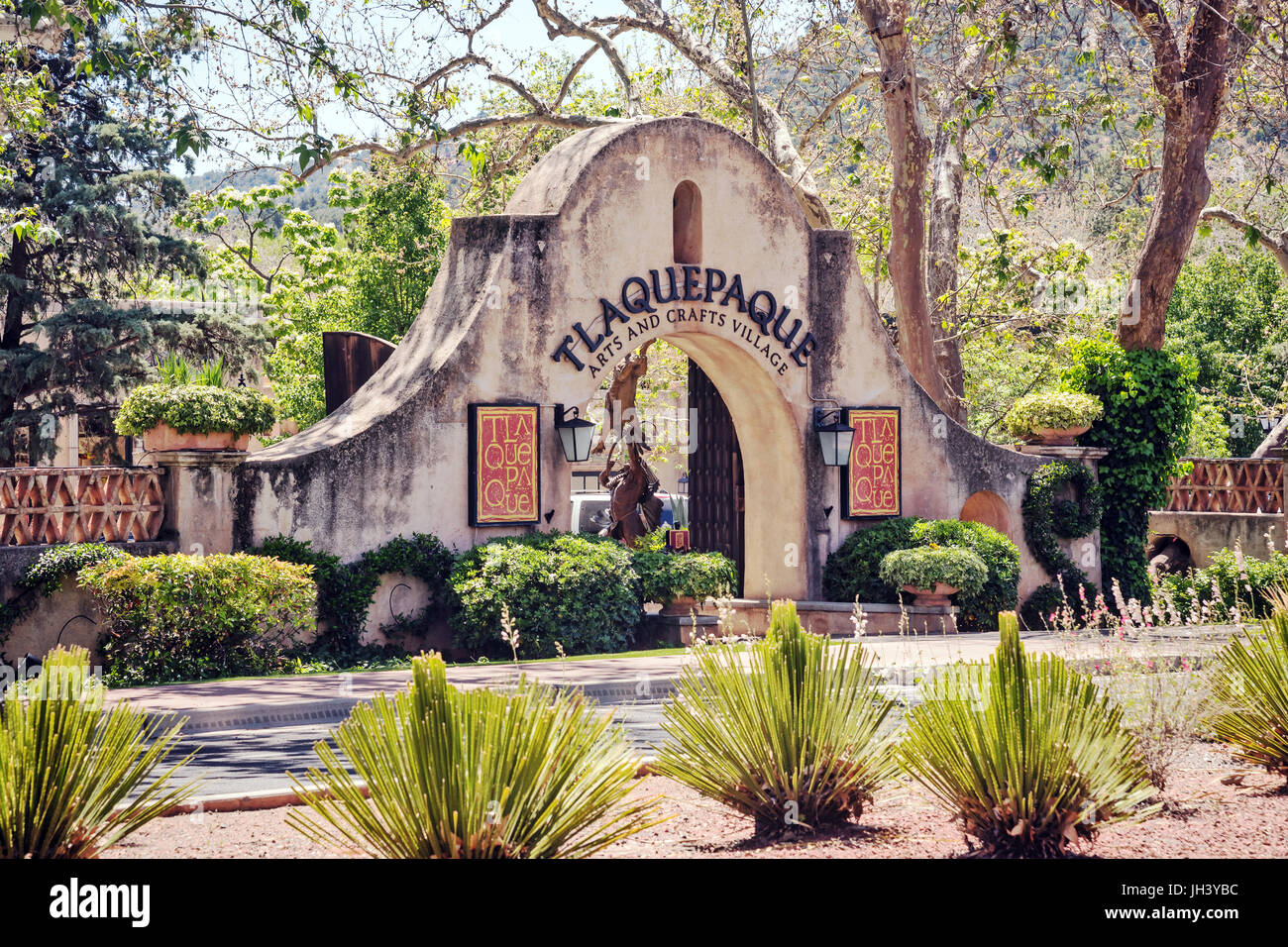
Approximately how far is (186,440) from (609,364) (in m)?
5.34

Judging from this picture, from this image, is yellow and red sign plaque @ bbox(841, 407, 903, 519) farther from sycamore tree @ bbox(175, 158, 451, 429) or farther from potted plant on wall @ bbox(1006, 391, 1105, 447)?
sycamore tree @ bbox(175, 158, 451, 429)

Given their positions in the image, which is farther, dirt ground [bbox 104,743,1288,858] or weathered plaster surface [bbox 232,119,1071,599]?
weathered plaster surface [bbox 232,119,1071,599]

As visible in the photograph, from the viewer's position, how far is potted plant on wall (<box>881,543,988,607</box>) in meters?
18.2

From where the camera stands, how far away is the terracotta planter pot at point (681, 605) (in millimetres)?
18094

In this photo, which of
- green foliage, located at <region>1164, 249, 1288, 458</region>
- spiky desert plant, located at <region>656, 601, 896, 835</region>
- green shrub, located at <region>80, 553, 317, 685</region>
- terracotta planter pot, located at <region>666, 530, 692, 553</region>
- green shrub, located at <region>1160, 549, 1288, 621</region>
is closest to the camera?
spiky desert plant, located at <region>656, 601, 896, 835</region>

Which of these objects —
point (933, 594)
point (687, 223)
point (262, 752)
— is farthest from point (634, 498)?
point (262, 752)

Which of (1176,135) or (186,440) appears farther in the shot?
(1176,135)

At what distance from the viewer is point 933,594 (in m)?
18.4

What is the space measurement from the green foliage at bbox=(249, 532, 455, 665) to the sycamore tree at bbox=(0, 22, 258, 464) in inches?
715

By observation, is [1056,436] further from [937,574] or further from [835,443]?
[937,574]

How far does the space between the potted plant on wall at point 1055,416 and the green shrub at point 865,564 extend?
281 centimetres

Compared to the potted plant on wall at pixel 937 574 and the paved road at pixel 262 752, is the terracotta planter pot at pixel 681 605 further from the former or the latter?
the paved road at pixel 262 752

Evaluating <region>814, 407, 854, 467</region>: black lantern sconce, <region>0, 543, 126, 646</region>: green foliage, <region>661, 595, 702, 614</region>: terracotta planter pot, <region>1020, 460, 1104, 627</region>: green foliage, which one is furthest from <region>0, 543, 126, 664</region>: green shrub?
<region>1020, 460, 1104, 627</region>: green foliage
